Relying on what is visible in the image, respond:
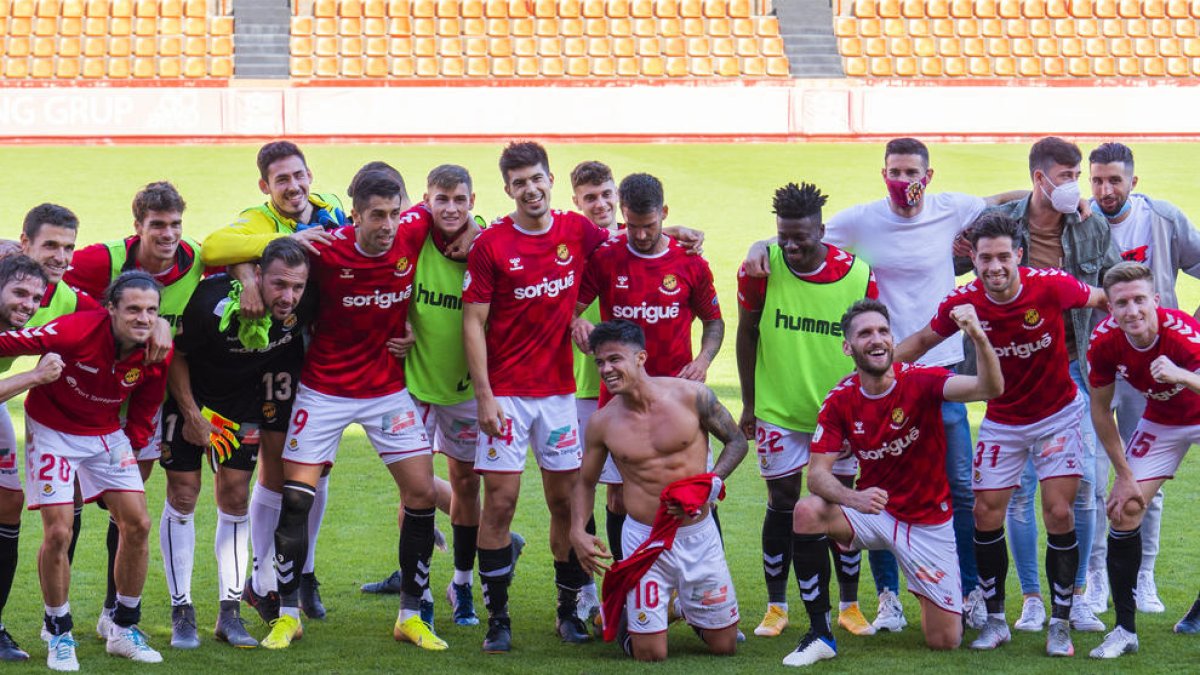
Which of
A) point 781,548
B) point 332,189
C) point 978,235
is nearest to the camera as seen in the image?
point 978,235

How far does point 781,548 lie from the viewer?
7.14 m

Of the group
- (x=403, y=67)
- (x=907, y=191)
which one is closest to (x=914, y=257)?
(x=907, y=191)

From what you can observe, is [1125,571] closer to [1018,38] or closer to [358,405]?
[358,405]

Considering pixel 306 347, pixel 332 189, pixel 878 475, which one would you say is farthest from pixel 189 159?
pixel 878 475

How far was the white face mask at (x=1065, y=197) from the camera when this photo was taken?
716cm

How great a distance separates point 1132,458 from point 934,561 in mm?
1073

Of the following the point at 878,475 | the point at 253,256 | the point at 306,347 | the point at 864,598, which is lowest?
the point at 864,598

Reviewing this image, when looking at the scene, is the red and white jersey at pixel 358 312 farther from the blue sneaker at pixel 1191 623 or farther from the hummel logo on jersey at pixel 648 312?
the blue sneaker at pixel 1191 623

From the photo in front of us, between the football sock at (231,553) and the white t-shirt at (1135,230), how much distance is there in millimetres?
4778

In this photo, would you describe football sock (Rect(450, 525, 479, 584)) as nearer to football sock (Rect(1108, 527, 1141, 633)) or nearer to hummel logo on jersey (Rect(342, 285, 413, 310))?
hummel logo on jersey (Rect(342, 285, 413, 310))

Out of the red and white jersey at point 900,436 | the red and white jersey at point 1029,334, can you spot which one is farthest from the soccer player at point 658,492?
the red and white jersey at point 1029,334

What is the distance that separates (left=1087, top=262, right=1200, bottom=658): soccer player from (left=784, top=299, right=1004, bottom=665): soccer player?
64cm

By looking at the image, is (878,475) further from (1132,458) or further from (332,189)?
(332,189)

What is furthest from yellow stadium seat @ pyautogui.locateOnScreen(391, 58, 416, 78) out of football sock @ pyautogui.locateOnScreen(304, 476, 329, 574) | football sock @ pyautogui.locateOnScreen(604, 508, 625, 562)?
football sock @ pyautogui.locateOnScreen(604, 508, 625, 562)
